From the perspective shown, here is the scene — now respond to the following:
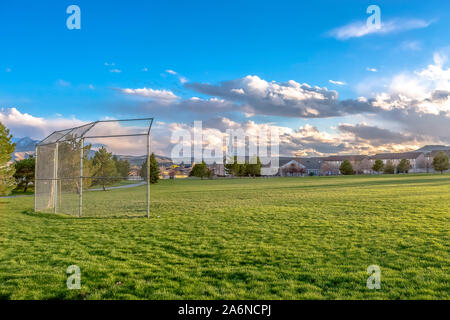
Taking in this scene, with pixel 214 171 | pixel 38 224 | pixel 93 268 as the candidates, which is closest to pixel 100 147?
pixel 38 224

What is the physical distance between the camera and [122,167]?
13359mm

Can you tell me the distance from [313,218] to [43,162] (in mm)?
12921

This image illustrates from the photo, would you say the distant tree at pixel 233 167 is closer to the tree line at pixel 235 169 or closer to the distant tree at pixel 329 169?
the tree line at pixel 235 169

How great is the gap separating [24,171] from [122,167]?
2299 cm

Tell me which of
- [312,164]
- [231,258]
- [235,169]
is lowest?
[231,258]

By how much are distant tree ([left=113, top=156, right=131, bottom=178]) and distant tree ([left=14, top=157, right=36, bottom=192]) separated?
868 inches

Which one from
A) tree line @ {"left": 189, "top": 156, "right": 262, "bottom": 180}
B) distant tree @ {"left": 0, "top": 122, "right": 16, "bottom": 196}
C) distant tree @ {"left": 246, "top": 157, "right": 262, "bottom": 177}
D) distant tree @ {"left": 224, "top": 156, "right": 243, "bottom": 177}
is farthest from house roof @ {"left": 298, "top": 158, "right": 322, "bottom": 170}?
distant tree @ {"left": 0, "top": 122, "right": 16, "bottom": 196}

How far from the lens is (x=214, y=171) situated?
75.1m

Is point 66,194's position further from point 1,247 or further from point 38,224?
point 1,247

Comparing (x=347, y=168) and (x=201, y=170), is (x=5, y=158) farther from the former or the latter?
(x=347, y=168)

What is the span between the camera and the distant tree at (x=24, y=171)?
29625mm

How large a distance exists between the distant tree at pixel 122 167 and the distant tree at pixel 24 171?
22.0 m

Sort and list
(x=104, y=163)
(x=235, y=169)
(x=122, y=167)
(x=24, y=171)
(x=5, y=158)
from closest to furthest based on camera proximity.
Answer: (x=122, y=167) < (x=104, y=163) < (x=5, y=158) < (x=24, y=171) < (x=235, y=169)

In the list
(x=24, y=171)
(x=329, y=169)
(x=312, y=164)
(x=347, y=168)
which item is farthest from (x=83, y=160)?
(x=312, y=164)
